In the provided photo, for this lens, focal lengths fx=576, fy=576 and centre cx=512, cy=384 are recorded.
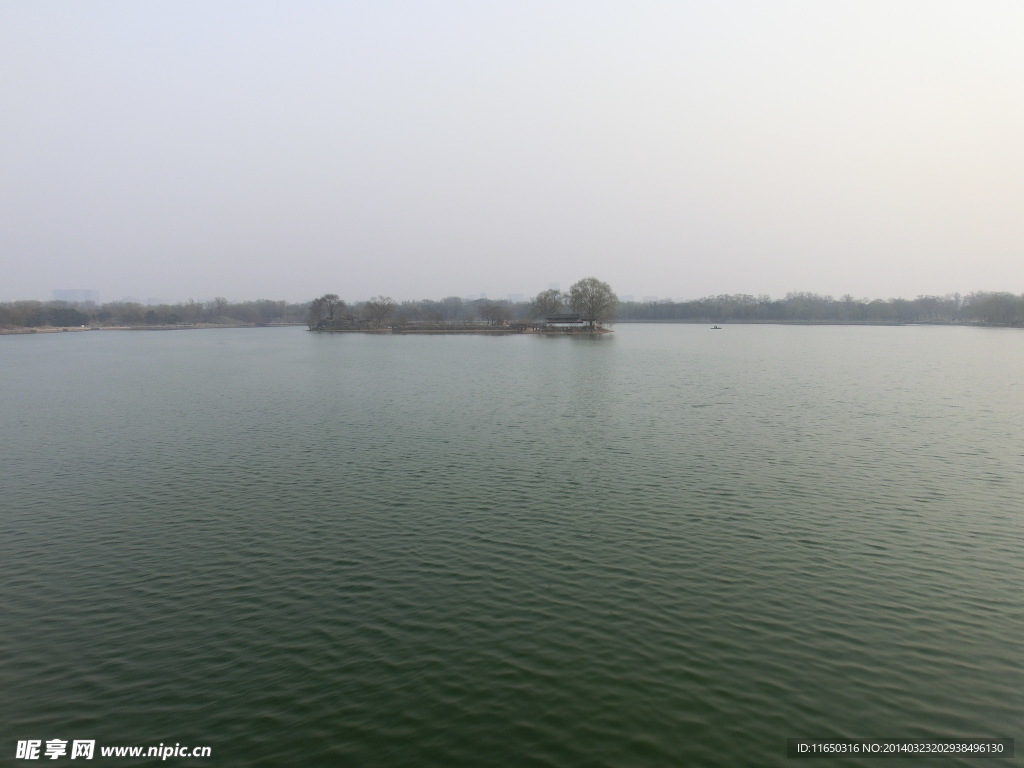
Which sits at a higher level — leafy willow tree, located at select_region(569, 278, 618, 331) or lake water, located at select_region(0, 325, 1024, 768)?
leafy willow tree, located at select_region(569, 278, 618, 331)

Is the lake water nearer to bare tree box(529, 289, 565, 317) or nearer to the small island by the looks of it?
the small island

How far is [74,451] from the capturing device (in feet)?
86.3

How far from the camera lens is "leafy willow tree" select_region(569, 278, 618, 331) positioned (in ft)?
455

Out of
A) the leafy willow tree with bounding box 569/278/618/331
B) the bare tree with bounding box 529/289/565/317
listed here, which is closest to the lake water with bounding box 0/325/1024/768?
the leafy willow tree with bounding box 569/278/618/331

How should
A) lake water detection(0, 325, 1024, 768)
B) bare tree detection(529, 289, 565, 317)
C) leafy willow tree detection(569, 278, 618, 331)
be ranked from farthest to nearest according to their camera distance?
bare tree detection(529, 289, 565, 317) < leafy willow tree detection(569, 278, 618, 331) < lake water detection(0, 325, 1024, 768)

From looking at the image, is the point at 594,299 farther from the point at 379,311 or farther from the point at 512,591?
the point at 512,591

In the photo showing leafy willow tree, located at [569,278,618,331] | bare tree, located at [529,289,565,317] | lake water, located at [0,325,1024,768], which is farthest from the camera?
bare tree, located at [529,289,565,317]

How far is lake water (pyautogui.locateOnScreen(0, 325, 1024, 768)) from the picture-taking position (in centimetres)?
862

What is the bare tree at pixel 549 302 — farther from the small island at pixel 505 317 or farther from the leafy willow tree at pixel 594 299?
the leafy willow tree at pixel 594 299

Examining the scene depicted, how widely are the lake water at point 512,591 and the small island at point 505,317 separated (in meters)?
112

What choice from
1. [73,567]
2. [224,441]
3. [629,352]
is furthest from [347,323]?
[73,567]

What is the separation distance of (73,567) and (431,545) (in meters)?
8.80

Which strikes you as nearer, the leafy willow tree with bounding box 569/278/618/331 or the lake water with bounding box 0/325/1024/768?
the lake water with bounding box 0/325/1024/768

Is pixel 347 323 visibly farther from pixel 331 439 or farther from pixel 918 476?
pixel 918 476
